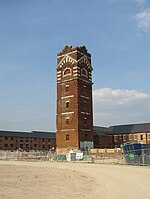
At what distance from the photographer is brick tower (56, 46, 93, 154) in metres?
62.6

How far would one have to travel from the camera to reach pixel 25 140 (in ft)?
360

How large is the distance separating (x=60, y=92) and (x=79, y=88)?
5132 mm

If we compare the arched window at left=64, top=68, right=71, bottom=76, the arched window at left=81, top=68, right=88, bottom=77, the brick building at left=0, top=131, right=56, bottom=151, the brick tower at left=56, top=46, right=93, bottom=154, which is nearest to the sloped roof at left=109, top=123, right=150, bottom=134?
the brick tower at left=56, top=46, right=93, bottom=154

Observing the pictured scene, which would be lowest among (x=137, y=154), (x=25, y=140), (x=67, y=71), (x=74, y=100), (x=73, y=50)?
(x=137, y=154)

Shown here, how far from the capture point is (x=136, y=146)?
1555 inches

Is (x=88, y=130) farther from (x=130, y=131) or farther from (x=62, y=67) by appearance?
(x=130, y=131)

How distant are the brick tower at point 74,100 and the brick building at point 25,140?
4411cm

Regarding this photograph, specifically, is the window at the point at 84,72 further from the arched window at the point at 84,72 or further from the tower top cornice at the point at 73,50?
the tower top cornice at the point at 73,50

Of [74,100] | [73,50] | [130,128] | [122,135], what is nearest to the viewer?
[74,100]

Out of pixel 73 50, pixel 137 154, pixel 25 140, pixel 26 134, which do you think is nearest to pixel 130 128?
pixel 73 50

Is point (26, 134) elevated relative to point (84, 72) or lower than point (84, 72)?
lower

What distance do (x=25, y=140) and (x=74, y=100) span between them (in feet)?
172

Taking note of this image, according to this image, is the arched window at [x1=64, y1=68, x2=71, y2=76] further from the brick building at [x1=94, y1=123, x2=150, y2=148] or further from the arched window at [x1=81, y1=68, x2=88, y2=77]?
the brick building at [x1=94, y1=123, x2=150, y2=148]

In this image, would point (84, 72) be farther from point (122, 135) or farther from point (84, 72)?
point (122, 135)
